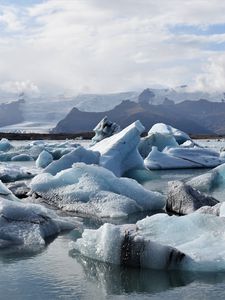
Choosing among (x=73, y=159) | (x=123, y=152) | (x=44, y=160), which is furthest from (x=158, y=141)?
(x=73, y=159)

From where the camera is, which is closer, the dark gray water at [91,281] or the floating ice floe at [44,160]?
the dark gray water at [91,281]

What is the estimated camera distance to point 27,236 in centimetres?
586

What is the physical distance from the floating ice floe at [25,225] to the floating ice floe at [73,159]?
4.29m

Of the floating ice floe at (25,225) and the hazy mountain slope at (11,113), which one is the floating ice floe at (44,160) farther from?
the hazy mountain slope at (11,113)

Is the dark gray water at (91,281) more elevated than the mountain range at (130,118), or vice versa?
the dark gray water at (91,281)

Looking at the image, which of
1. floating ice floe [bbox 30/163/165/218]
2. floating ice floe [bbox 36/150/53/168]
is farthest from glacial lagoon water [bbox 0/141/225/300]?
floating ice floe [bbox 36/150/53/168]

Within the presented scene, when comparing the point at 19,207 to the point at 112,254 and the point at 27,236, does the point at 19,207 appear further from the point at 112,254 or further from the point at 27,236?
the point at 112,254

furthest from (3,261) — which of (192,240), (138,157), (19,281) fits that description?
(138,157)

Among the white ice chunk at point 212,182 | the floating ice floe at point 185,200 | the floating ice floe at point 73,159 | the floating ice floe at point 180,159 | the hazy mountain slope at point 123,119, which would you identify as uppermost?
the floating ice floe at point 73,159

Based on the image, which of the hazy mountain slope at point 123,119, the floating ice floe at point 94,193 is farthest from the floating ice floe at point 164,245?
the hazy mountain slope at point 123,119

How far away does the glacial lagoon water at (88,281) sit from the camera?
4.13 m

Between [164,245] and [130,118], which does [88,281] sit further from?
[130,118]

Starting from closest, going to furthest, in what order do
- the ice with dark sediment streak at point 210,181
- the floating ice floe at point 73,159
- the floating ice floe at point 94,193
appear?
the floating ice floe at point 94,193 → the ice with dark sediment streak at point 210,181 → the floating ice floe at point 73,159

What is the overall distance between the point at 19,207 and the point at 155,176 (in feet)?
27.3
